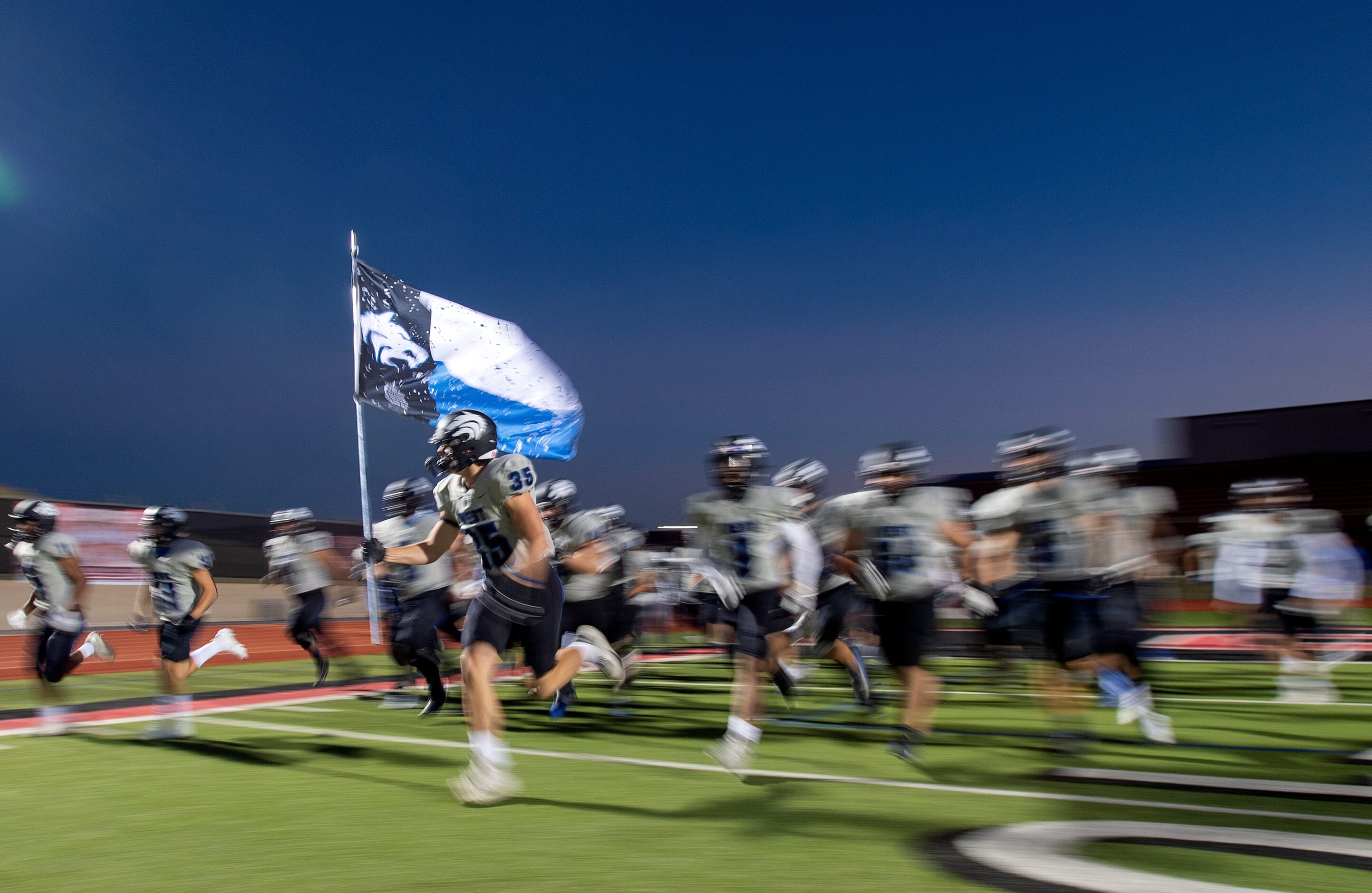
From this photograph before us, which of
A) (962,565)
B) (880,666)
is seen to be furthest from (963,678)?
(962,565)

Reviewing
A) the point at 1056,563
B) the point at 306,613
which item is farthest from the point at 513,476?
the point at 306,613

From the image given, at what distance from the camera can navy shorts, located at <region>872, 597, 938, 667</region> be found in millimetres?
5832

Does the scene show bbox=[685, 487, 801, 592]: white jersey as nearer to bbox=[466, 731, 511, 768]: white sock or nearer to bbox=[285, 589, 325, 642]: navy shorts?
bbox=[466, 731, 511, 768]: white sock

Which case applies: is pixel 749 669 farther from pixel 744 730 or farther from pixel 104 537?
pixel 104 537

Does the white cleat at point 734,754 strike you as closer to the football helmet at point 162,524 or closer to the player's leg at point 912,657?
the player's leg at point 912,657

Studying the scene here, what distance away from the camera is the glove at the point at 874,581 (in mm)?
5785

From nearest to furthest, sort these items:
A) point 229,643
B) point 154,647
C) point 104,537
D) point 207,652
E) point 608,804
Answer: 1. point 608,804
2. point 207,652
3. point 229,643
4. point 154,647
5. point 104,537

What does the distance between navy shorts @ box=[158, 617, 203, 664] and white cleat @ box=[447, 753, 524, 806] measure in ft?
11.5

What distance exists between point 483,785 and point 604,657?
1.98 m

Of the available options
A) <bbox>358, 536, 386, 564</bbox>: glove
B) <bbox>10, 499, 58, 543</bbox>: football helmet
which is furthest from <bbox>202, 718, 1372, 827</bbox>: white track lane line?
<bbox>10, 499, 58, 543</bbox>: football helmet

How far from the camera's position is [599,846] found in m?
3.87

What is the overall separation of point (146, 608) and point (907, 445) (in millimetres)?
6038

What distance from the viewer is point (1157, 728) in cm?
654

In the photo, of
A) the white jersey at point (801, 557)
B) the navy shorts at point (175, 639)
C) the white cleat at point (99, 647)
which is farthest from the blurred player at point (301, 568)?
the white jersey at point (801, 557)
